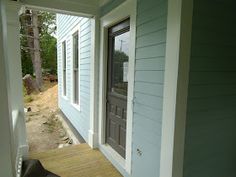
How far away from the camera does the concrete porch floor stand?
8.64ft

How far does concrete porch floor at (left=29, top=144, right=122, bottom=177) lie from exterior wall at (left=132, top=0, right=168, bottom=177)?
0.68m

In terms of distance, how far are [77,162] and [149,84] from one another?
6.26 ft

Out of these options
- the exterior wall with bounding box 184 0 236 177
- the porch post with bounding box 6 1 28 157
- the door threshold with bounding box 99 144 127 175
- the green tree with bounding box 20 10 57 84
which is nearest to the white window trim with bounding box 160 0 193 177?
the exterior wall with bounding box 184 0 236 177

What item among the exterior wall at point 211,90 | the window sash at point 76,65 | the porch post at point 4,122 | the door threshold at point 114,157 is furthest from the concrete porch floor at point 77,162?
the window sash at point 76,65

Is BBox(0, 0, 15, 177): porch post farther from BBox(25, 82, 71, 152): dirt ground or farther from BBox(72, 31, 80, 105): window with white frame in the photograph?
BBox(72, 31, 80, 105): window with white frame

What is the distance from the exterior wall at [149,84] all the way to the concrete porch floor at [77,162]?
683mm

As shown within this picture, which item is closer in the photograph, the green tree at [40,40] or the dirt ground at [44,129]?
the dirt ground at [44,129]

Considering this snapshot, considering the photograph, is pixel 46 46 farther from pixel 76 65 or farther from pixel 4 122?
pixel 4 122

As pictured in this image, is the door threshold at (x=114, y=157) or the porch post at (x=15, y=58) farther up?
the porch post at (x=15, y=58)

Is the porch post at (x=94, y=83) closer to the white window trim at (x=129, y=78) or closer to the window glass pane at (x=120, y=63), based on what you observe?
the white window trim at (x=129, y=78)

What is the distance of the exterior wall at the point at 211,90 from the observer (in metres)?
1.67

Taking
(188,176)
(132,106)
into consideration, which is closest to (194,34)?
(132,106)

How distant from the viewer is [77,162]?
293cm

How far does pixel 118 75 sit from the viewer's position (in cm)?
282
